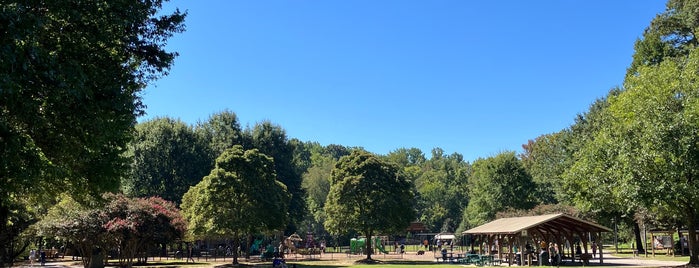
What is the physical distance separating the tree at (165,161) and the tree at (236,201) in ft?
67.3

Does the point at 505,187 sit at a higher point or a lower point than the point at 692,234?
higher

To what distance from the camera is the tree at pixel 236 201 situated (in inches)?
1371

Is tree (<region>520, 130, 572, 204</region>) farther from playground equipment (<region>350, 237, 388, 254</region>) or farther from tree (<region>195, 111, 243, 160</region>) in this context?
tree (<region>195, 111, 243, 160</region>)

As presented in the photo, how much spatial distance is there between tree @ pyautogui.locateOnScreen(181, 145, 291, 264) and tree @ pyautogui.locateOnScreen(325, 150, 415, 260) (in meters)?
5.99

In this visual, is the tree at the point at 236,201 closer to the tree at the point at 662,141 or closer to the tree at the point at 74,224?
the tree at the point at 74,224

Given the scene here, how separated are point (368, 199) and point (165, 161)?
26.5 meters

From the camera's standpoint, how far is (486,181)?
5947 cm

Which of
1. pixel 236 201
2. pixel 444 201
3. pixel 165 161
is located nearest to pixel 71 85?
pixel 236 201

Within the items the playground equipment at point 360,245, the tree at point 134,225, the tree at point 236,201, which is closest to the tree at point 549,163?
the playground equipment at point 360,245

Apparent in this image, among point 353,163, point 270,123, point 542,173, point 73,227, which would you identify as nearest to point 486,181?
point 542,173

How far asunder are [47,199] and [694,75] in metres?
27.8

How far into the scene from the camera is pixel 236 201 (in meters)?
35.8

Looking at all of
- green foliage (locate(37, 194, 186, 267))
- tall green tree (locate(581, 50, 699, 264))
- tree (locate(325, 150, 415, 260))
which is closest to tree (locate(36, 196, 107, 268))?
green foliage (locate(37, 194, 186, 267))

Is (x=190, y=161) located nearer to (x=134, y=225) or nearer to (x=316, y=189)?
(x=134, y=225)
